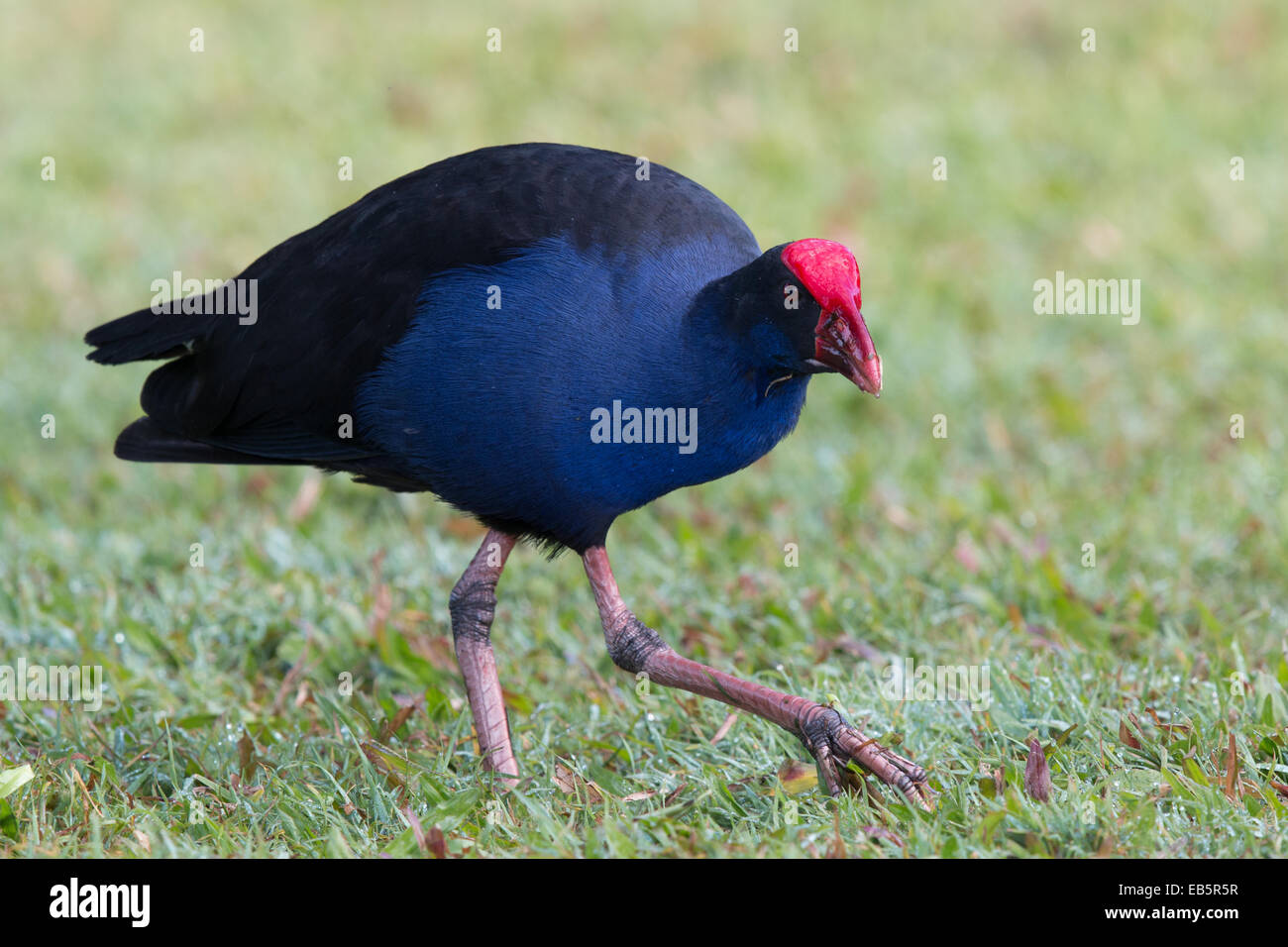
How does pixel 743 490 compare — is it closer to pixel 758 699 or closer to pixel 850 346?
pixel 758 699

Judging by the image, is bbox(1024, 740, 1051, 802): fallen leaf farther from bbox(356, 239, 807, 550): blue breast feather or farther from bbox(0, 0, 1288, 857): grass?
bbox(356, 239, 807, 550): blue breast feather

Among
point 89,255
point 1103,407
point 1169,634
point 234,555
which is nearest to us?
point 1169,634

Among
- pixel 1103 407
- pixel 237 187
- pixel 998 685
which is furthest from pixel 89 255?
pixel 998 685

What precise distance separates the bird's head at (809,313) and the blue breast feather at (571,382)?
0.21 ft

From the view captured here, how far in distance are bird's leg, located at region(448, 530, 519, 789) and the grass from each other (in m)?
0.12

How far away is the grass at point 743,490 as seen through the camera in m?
3.50

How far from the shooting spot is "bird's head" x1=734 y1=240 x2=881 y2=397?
337 centimetres

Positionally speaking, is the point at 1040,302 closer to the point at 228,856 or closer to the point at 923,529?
the point at 923,529

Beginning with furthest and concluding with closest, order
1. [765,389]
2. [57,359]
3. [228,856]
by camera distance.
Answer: [57,359] < [765,389] < [228,856]

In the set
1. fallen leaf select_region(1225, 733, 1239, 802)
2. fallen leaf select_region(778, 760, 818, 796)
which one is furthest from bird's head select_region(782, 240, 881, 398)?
fallen leaf select_region(1225, 733, 1239, 802)

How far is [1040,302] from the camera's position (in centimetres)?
724

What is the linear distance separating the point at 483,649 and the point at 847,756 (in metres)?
1.03

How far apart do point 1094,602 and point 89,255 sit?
549 cm

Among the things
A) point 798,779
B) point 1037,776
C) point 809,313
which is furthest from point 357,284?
point 1037,776
